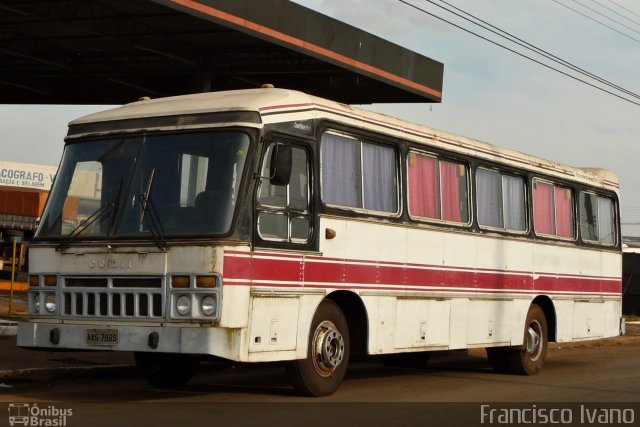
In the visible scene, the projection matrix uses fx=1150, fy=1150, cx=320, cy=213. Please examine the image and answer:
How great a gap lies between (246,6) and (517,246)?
26.8ft

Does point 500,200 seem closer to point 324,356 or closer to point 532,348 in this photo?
point 532,348

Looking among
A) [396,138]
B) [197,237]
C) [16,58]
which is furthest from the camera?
[16,58]

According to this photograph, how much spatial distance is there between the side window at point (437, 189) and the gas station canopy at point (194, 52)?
24.5 feet

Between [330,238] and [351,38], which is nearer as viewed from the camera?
[330,238]

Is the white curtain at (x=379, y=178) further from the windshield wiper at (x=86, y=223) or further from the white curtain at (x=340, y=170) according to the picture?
the windshield wiper at (x=86, y=223)

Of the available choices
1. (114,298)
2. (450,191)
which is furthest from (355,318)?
(114,298)

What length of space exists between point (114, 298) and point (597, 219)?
10.2 m

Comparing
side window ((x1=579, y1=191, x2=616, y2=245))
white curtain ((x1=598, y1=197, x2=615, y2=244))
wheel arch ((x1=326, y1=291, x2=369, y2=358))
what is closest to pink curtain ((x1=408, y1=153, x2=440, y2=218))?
wheel arch ((x1=326, y1=291, x2=369, y2=358))

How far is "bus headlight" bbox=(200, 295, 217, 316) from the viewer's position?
11.0 metres

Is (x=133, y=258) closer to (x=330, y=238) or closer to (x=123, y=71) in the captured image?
(x=330, y=238)

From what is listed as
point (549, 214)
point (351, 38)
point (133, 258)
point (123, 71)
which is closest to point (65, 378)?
point (133, 258)

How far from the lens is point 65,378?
46.4 feet

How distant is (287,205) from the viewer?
39.2 feet

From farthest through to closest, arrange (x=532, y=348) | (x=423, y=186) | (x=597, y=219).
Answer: (x=597, y=219), (x=532, y=348), (x=423, y=186)
